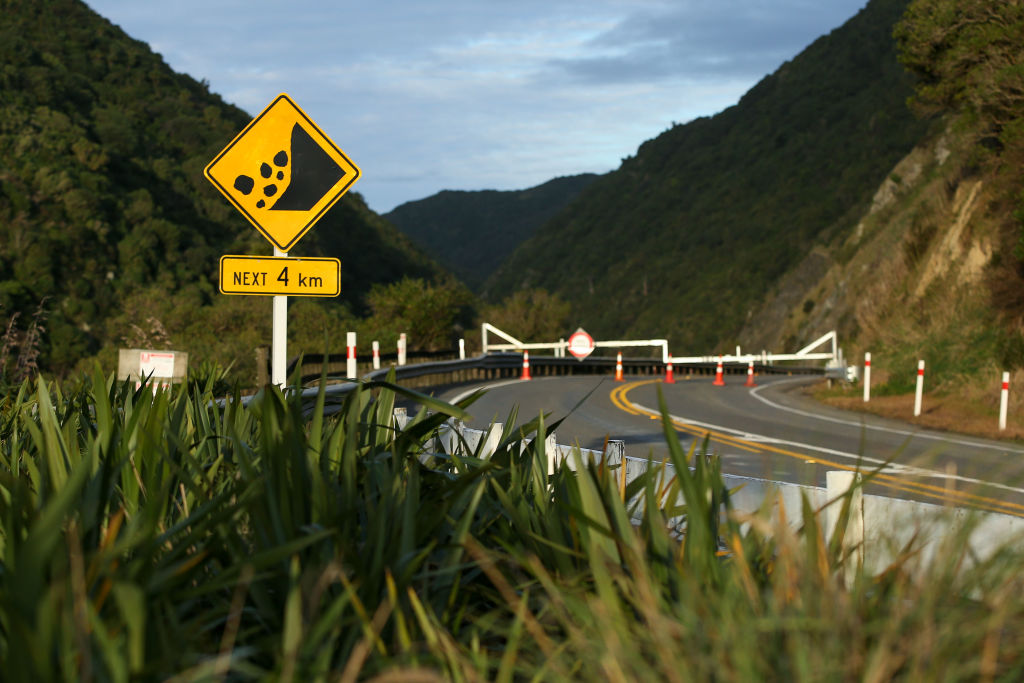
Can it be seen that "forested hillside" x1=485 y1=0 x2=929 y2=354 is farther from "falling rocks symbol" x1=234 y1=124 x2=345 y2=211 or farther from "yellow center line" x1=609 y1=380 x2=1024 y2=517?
"falling rocks symbol" x1=234 y1=124 x2=345 y2=211

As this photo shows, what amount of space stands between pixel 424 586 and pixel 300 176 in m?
6.14

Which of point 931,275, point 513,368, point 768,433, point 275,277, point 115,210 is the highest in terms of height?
point 115,210

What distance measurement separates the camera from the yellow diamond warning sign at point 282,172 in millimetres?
8609

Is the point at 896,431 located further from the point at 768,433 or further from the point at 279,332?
the point at 279,332

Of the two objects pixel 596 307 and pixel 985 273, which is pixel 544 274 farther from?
pixel 985 273

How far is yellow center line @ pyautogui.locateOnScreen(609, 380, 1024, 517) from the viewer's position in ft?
13.2

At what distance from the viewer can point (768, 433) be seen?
1553 cm

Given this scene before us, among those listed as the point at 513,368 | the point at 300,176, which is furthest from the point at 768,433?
the point at 513,368

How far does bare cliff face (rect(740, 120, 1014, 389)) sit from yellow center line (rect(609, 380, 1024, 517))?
6.22m

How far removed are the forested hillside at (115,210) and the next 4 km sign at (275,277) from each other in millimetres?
4964

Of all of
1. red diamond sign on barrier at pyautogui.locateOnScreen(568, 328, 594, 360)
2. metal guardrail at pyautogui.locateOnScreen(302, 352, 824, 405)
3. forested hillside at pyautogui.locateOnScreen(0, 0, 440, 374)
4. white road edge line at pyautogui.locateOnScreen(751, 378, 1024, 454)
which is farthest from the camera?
forested hillside at pyautogui.locateOnScreen(0, 0, 440, 374)

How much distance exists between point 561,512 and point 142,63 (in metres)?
78.9

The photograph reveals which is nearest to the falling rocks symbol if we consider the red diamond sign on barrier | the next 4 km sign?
the next 4 km sign

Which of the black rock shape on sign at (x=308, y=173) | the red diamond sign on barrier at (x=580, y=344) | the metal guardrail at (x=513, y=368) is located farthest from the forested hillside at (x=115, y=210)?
the red diamond sign on barrier at (x=580, y=344)
